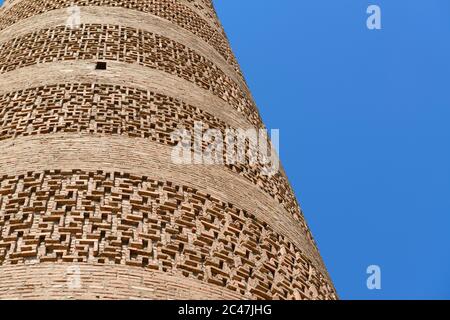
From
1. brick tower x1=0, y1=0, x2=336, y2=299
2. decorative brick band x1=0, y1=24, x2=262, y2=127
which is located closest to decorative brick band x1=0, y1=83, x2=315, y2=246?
brick tower x1=0, y1=0, x2=336, y2=299

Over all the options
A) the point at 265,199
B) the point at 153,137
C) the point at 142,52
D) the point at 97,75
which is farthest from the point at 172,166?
the point at 142,52

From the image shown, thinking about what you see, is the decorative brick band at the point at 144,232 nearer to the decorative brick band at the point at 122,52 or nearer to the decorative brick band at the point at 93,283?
the decorative brick band at the point at 93,283

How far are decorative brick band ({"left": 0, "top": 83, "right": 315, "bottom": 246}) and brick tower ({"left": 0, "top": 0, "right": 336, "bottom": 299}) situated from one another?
0.03ft

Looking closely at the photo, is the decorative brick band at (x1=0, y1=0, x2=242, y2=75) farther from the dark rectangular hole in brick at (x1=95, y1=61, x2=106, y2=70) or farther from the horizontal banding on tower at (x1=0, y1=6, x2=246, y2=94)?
the dark rectangular hole in brick at (x1=95, y1=61, x2=106, y2=70)

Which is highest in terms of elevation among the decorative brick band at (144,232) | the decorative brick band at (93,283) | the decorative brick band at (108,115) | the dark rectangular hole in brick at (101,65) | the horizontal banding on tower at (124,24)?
the horizontal banding on tower at (124,24)

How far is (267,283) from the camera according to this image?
3.73m

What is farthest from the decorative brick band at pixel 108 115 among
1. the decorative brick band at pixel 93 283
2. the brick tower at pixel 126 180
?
the decorative brick band at pixel 93 283

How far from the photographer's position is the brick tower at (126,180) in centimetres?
337

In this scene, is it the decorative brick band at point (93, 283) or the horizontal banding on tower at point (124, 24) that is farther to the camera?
the horizontal banding on tower at point (124, 24)

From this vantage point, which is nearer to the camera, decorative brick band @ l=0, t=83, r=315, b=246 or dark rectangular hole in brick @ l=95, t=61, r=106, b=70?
decorative brick band @ l=0, t=83, r=315, b=246

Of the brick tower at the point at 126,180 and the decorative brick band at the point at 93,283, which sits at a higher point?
the brick tower at the point at 126,180

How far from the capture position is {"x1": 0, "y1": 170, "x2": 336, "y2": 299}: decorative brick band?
11.2 feet

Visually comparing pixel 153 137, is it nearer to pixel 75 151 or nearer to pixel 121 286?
pixel 75 151

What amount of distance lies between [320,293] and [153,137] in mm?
1262
